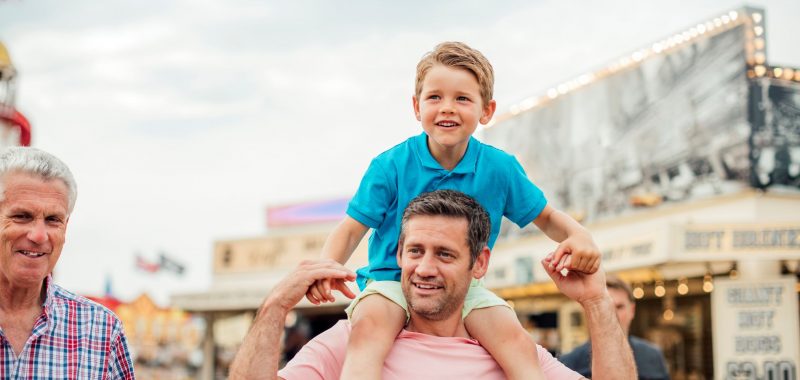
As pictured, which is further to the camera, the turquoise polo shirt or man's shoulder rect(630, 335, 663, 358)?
man's shoulder rect(630, 335, 663, 358)

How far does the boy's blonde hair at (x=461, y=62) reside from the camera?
348 centimetres

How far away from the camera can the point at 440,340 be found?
10.9 feet

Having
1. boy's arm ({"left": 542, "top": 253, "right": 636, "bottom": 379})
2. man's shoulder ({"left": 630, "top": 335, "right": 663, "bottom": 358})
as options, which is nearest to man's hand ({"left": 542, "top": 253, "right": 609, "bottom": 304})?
boy's arm ({"left": 542, "top": 253, "right": 636, "bottom": 379})

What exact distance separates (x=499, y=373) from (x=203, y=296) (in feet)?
69.0

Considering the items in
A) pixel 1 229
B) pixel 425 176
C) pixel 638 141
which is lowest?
pixel 1 229

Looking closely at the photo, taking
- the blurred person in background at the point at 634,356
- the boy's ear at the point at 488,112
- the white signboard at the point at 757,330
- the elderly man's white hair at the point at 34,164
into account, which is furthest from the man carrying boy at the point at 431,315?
the white signboard at the point at 757,330

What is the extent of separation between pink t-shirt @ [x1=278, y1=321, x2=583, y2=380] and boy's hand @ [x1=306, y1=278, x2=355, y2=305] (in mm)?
253

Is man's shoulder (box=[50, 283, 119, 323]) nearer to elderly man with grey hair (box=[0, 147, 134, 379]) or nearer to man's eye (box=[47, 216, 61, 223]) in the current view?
elderly man with grey hair (box=[0, 147, 134, 379])

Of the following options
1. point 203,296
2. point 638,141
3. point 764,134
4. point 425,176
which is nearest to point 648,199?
point 638,141

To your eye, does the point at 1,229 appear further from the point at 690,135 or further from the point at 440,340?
the point at 690,135

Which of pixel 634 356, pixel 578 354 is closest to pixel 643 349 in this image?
pixel 634 356

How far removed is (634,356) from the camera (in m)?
6.32

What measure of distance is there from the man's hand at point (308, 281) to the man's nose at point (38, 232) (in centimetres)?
73

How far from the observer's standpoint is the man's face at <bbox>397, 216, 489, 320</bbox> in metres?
3.17
